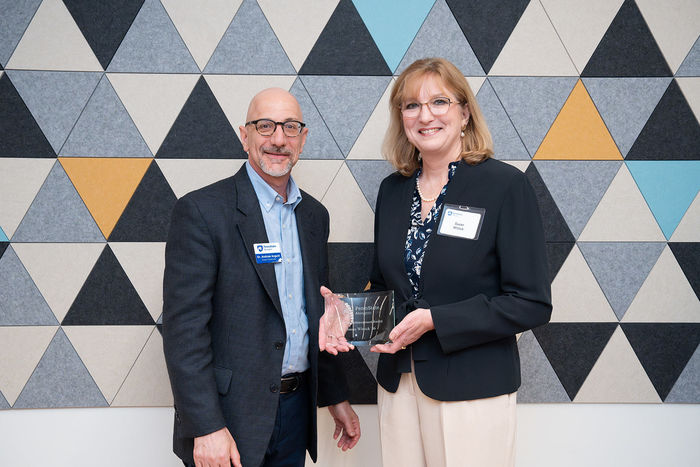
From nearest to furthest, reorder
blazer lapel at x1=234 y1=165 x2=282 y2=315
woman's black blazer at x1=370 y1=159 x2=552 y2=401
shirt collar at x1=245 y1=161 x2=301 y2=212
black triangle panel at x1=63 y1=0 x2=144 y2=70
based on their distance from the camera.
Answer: woman's black blazer at x1=370 y1=159 x2=552 y2=401 < blazer lapel at x1=234 y1=165 x2=282 y2=315 < shirt collar at x1=245 y1=161 x2=301 y2=212 < black triangle panel at x1=63 y1=0 x2=144 y2=70

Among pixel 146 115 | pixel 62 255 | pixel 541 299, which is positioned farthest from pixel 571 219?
pixel 62 255

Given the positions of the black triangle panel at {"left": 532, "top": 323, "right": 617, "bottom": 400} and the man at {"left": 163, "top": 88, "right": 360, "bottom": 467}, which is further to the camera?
the black triangle panel at {"left": 532, "top": 323, "right": 617, "bottom": 400}

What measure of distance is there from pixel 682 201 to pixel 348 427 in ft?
6.26

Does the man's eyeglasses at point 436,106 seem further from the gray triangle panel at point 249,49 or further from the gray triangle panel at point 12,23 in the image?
the gray triangle panel at point 12,23

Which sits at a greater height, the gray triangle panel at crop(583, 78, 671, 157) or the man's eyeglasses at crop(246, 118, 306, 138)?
the gray triangle panel at crop(583, 78, 671, 157)

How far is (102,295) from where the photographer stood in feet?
6.89

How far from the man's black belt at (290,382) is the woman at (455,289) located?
12.0 inches

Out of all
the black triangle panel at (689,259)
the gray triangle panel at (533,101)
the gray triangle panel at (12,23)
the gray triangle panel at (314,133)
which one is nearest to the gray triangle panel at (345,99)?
the gray triangle panel at (314,133)

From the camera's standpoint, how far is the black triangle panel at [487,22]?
6.82 ft

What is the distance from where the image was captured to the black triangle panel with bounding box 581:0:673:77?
210 cm

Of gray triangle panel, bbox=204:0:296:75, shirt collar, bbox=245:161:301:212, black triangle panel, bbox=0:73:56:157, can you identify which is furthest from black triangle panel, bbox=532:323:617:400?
black triangle panel, bbox=0:73:56:157

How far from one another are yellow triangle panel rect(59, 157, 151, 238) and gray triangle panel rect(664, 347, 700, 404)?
110 inches

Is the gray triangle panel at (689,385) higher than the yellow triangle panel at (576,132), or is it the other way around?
the yellow triangle panel at (576,132)

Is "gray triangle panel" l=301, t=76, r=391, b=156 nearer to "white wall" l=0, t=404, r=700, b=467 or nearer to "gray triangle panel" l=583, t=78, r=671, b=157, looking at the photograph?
"gray triangle panel" l=583, t=78, r=671, b=157
